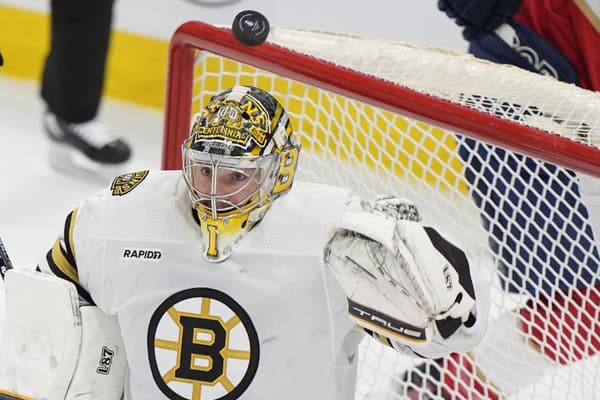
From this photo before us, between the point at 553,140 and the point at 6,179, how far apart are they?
5.89 ft

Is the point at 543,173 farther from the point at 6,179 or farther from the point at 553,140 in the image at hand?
the point at 6,179

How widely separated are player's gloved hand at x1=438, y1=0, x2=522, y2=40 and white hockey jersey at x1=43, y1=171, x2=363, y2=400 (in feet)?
1.73

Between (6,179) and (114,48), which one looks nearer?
(6,179)

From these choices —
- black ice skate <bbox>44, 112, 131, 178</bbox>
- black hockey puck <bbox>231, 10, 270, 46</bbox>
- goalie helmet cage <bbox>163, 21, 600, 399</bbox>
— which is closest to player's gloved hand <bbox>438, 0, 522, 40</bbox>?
goalie helmet cage <bbox>163, 21, 600, 399</bbox>

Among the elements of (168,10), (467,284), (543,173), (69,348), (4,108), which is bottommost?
(4,108)

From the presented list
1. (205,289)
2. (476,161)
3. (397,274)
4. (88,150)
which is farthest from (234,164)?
(88,150)

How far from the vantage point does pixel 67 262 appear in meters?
1.58

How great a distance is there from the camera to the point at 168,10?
10.2ft

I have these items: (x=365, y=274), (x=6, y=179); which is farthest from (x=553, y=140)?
(x=6, y=179)

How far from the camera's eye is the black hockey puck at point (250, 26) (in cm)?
155

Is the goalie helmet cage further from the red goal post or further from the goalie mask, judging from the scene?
the goalie mask

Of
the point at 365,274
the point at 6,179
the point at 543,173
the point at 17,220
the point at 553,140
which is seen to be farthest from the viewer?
the point at 6,179

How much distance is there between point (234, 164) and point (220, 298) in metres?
0.18

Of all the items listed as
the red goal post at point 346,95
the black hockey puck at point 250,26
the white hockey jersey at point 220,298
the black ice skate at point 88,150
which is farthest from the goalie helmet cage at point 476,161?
the black ice skate at point 88,150
